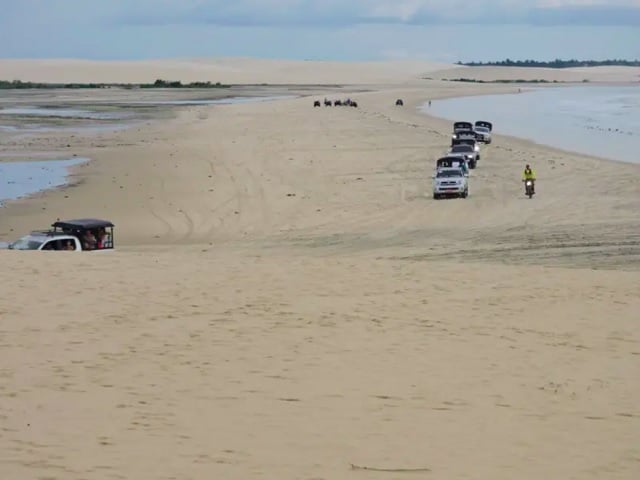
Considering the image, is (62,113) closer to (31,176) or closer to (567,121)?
(567,121)

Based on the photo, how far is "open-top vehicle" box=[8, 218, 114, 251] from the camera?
839 inches

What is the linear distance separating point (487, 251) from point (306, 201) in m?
12.5

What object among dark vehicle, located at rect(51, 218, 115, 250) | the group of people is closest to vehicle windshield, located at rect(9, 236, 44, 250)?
dark vehicle, located at rect(51, 218, 115, 250)

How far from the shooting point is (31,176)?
137 feet

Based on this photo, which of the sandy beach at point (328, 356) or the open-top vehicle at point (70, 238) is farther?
the open-top vehicle at point (70, 238)

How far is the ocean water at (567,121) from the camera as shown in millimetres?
60062

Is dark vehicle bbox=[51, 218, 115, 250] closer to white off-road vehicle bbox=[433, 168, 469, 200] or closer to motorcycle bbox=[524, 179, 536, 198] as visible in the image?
white off-road vehicle bbox=[433, 168, 469, 200]

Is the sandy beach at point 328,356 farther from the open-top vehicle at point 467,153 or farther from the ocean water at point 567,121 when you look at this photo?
the ocean water at point 567,121

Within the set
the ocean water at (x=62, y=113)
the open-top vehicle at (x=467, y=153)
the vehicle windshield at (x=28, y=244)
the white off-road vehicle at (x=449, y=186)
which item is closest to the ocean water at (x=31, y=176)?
the vehicle windshield at (x=28, y=244)

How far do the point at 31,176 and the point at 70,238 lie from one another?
20.9m

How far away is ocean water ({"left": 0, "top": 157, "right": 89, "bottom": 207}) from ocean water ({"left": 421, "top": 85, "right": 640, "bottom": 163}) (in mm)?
25353

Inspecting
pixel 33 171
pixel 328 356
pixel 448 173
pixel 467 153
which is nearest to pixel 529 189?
pixel 448 173

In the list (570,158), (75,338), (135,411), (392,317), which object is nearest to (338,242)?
(392,317)

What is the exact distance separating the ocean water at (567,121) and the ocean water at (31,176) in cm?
2535
